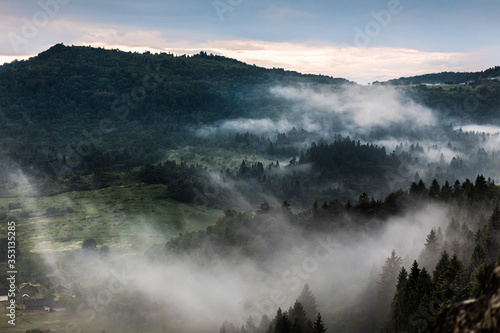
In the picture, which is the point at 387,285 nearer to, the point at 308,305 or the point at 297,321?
the point at 308,305

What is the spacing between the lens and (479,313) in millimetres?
11789

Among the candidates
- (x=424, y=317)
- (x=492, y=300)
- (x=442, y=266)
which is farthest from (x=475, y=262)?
(x=492, y=300)

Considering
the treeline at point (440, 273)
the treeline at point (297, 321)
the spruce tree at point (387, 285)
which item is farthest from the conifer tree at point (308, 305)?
the spruce tree at point (387, 285)

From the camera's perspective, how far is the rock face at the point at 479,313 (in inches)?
438

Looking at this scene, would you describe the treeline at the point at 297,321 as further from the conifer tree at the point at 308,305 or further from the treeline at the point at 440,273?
the treeline at the point at 440,273

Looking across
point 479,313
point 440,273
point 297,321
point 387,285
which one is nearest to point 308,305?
point 387,285

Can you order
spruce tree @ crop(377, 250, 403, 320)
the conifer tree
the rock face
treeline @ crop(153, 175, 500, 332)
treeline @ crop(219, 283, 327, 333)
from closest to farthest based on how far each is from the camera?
the rock face → treeline @ crop(153, 175, 500, 332) → treeline @ crop(219, 283, 327, 333) → spruce tree @ crop(377, 250, 403, 320) → the conifer tree

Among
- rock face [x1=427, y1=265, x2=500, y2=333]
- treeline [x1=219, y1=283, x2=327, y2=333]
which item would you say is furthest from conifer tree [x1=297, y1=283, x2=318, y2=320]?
rock face [x1=427, y1=265, x2=500, y2=333]

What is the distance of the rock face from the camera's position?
11.1 meters

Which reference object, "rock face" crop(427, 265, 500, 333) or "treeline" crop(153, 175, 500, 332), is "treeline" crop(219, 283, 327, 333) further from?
"rock face" crop(427, 265, 500, 333)

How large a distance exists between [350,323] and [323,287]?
41058mm

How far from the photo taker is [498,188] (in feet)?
567

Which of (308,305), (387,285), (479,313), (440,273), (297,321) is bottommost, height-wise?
(308,305)

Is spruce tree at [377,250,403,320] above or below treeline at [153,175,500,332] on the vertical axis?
below
